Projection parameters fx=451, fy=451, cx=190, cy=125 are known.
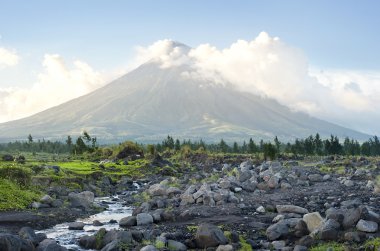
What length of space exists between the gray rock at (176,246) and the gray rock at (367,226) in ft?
23.8

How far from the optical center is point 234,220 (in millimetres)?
23688

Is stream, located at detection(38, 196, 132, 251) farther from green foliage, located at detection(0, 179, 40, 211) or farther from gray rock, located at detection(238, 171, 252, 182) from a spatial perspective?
gray rock, located at detection(238, 171, 252, 182)

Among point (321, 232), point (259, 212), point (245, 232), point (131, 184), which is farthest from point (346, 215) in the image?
point (131, 184)

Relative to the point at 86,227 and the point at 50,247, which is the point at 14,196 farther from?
the point at 50,247

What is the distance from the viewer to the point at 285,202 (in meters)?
29.4

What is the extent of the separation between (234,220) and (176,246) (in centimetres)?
674

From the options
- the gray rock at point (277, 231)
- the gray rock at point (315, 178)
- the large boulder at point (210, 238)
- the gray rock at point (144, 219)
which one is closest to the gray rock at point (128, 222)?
the gray rock at point (144, 219)

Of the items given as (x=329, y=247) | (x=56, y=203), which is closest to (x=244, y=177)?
(x=56, y=203)

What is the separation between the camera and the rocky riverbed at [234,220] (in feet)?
57.8

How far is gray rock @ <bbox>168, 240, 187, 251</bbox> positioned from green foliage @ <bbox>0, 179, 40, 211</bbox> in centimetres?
1428

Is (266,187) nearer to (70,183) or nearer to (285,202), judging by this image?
(285,202)

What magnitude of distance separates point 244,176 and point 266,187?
5.05m

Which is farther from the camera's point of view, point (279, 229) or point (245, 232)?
point (245, 232)

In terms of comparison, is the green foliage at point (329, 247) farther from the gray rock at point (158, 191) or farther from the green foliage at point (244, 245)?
the gray rock at point (158, 191)
